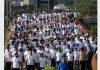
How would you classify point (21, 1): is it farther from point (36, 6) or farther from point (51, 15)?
point (51, 15)

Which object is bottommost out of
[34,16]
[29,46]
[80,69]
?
[80,69]

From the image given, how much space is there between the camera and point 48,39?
2820mm

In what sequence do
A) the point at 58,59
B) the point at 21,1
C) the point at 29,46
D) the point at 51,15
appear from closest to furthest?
the point at 21,1 < the point at 51,15 < the point at 29,46 < the point at 58,59

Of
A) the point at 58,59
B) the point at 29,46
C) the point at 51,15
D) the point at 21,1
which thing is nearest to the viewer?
the point at 21,1

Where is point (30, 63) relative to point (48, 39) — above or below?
below

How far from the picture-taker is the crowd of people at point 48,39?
2.71m

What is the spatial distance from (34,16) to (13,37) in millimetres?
299

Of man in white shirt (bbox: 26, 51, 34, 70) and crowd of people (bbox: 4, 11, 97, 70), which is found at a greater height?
crowd of people (bbox: 4, 11, 97, 70)

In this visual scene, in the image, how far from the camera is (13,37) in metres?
2.75

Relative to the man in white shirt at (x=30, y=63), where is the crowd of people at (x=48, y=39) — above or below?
above

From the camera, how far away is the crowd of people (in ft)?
8.88

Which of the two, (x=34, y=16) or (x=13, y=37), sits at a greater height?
(x=34, y=16)
